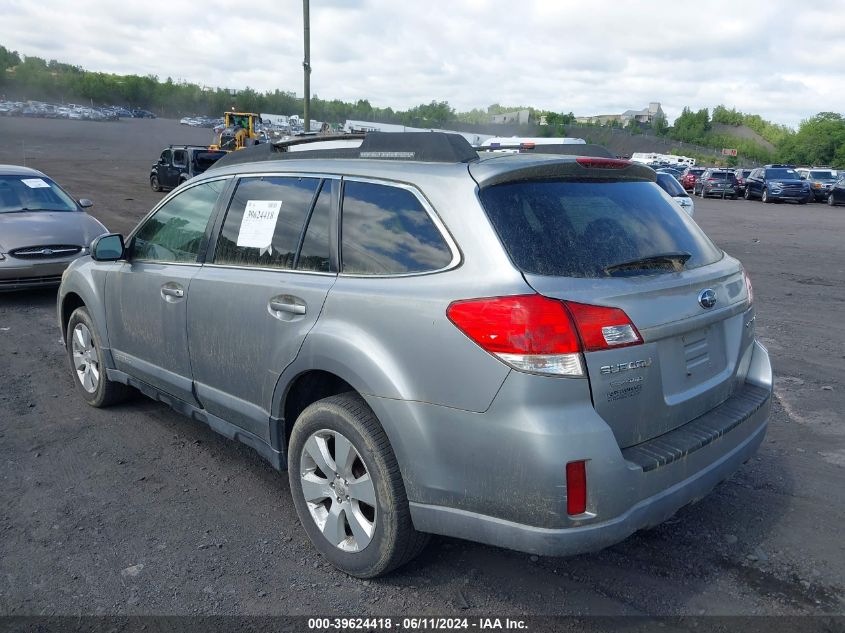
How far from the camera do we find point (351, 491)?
10.3 ft

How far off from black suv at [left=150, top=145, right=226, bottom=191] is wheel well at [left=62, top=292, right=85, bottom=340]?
18.7 metres

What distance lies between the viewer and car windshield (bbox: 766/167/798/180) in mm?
34000

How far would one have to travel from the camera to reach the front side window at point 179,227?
13.8 feet

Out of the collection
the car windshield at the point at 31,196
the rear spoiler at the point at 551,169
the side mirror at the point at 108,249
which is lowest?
the car windshield at the point at 31,196

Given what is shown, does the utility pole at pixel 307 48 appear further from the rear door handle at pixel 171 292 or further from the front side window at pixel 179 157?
the rear door handle at pixel 171 292

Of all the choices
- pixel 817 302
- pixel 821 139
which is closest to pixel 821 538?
pixel 817 302

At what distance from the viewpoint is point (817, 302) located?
956cm

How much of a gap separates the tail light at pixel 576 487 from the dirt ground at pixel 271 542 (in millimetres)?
650

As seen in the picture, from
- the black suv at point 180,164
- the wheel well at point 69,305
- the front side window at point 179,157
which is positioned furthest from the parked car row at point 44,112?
the wheel well at point 69,305

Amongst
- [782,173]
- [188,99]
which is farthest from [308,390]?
[188,99]

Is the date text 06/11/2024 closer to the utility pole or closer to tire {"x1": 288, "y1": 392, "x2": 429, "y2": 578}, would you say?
tire {"x1": 288, "y1": 392, "x2": 429, "y2": 578}

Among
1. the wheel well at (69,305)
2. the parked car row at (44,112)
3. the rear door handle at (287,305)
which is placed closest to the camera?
the rear door handle at (287,305)

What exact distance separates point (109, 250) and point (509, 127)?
5091cm

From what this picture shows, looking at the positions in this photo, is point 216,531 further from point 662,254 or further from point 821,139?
point 821,139
